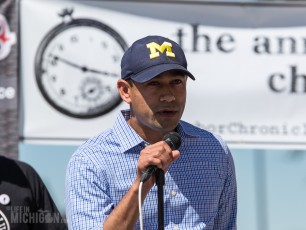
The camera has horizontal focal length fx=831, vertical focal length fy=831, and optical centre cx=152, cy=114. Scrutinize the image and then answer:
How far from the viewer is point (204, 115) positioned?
4578 millimetres

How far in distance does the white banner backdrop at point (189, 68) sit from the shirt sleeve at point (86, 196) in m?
1.88

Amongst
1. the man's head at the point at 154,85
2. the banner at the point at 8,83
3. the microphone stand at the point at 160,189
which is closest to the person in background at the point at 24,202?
the banner at the point at 8,83

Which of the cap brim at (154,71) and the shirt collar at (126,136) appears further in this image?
the shirt collar at (126,136)

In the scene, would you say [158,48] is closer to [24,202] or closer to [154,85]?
[154,85]

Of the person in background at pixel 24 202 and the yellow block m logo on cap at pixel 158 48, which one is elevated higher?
the yellow block m logo on cap at pixel 158 48

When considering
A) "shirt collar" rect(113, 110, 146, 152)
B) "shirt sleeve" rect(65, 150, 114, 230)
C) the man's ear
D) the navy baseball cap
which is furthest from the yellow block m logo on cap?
"shirt sleeve" rect(65, 150, 114, 230)

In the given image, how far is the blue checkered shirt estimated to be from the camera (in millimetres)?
2598

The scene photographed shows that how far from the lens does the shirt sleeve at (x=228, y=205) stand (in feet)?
9.18

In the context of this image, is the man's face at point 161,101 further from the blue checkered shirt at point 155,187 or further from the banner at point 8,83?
the banner at point 8,83

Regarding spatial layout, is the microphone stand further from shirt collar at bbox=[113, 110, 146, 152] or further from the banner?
the banner

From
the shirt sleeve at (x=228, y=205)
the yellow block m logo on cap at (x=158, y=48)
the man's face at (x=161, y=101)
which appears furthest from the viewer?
the shirt sleeve at (x=228, y=205)

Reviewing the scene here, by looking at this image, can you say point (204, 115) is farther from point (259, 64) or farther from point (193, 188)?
point (193, 188)

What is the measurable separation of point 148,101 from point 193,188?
358 mm

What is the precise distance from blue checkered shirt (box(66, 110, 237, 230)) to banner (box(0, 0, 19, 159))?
1.72 metres
